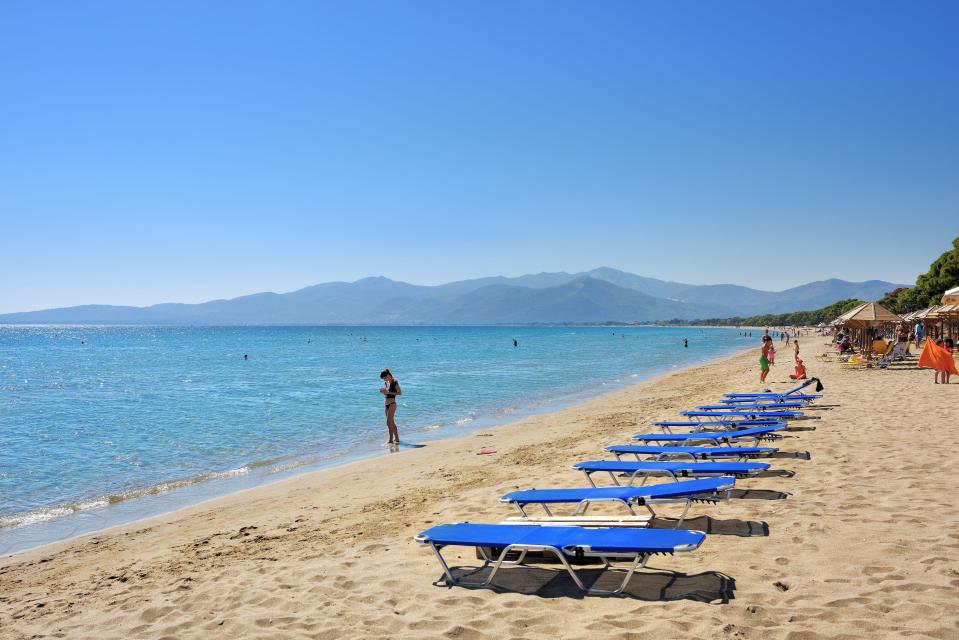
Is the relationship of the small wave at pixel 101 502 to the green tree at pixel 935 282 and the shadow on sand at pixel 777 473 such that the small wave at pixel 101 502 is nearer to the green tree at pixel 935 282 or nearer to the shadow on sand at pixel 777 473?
the shadow on sand at pixel 777 473

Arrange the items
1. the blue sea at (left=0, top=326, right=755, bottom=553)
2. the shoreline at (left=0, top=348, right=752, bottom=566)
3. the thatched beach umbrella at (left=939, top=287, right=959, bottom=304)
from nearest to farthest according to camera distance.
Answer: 1. the shoreline at (left=0, top=348, right=752, bottom=566)
2. the blue sea at (left=0, top=326, right=755, bottom=553)
3. the thatched beach umbrella at (left=939, top=287, right=959, bottom=304)

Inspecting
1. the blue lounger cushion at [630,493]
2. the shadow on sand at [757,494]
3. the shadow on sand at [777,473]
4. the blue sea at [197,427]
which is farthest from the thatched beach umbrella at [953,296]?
the blue lounger cushion at [630,493]

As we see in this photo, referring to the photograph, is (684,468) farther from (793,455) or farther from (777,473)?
(793,455)

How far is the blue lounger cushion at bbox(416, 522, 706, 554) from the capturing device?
4.13 m

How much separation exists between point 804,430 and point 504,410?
10.7 metres

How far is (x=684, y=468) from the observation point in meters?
7.02

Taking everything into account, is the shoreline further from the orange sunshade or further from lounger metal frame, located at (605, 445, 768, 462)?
the orange sunshade

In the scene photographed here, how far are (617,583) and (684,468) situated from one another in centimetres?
282

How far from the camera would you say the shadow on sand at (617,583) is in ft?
13.9

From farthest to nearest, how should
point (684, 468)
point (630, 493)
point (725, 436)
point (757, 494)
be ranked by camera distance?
1. point (725, 436)
2. point (684, 468)
3. point (757, 494)
4. point (630, 493)

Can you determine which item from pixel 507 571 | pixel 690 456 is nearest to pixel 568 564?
pixel 507 571

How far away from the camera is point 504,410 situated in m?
19.8

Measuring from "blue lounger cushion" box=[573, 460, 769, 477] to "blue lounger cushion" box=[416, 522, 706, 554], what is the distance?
247cm

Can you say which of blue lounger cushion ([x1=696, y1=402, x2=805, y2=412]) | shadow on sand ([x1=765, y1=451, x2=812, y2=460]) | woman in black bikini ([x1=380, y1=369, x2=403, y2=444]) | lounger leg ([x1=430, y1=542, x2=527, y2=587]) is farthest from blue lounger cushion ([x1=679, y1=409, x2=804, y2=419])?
lounger leg ([x1=430, y1=542, x2=527, y2=587])
